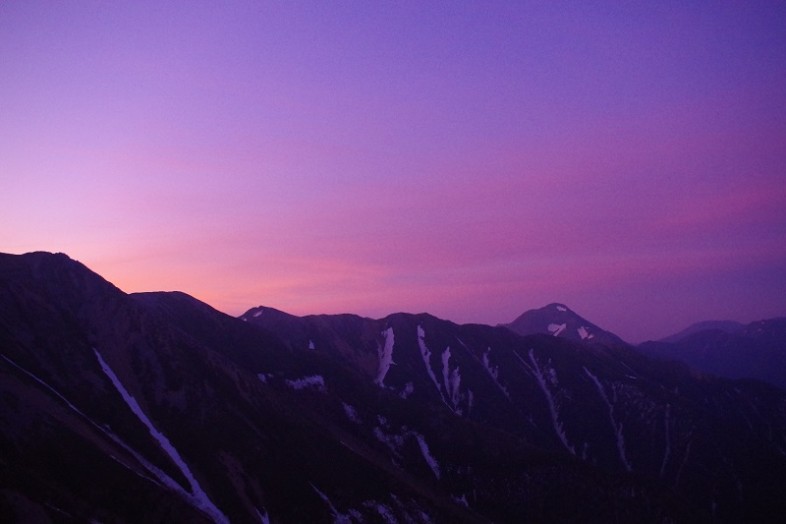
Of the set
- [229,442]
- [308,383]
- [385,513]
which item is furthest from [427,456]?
[229,442]

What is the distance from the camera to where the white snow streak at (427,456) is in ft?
458

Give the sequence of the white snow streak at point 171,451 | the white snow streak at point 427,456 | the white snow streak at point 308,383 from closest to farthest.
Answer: the white snow streak at point 171,451
the white snow streak at point 427,456
the white snow streak at point 308,383

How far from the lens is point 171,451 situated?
93125 millimetres

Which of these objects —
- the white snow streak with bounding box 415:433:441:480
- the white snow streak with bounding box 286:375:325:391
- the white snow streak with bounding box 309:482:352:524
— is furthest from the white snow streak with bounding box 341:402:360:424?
the white snow streak with bounding box 309:482:352:524

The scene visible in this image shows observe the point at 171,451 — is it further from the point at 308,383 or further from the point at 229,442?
the point at 308,383

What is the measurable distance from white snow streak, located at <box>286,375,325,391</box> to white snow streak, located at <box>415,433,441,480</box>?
2648 centimetres

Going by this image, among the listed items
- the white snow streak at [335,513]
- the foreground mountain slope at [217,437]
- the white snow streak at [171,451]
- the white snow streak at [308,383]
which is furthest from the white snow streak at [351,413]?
the white snow streak at [171,451]

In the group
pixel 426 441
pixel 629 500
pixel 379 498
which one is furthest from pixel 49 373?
pixel 629 500

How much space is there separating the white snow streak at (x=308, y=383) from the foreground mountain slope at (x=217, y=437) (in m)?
0.34

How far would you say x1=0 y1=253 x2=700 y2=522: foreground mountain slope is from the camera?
73500 millimetres

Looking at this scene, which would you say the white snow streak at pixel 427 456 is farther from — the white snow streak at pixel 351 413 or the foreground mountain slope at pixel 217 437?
the white snow streak at pixel 351 413

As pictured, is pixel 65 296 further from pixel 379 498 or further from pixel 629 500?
pixel 629 500

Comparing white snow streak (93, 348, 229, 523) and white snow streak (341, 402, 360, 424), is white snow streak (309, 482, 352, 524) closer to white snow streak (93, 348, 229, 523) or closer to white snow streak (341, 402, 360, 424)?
white snow streak (93, 348, 229, 523)

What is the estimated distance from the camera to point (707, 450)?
19438 cm
